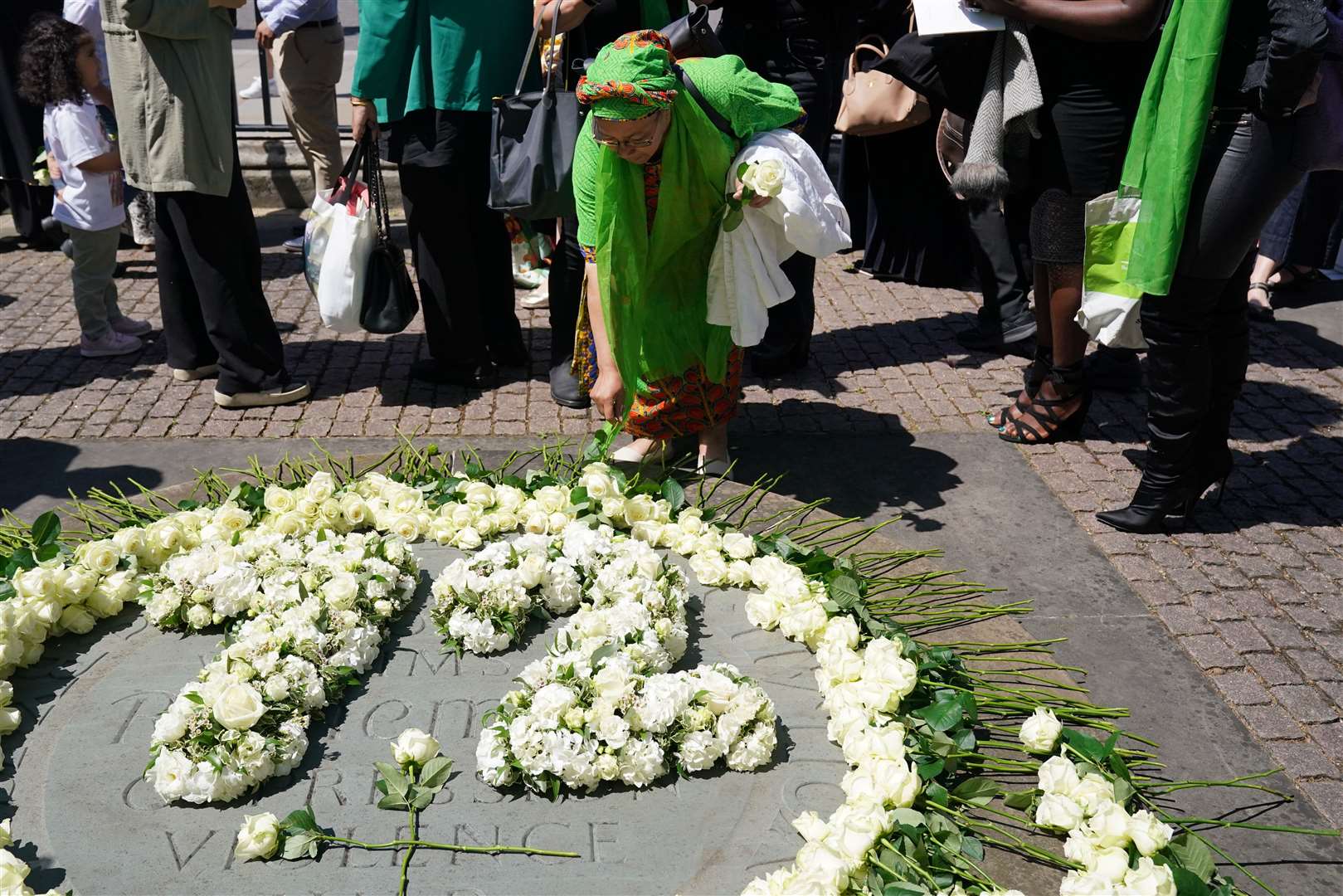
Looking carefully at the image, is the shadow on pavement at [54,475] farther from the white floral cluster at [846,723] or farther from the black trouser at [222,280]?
the white floral cluster at [846,723]

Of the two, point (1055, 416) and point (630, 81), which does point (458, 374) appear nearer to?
point (630, 81)

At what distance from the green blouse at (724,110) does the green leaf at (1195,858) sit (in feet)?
7.78

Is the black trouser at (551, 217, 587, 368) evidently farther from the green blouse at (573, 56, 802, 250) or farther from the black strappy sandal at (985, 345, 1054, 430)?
the black strappy sandal at (985, 345, 1054, 430)

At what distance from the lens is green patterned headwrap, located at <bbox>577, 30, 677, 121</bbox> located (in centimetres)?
354

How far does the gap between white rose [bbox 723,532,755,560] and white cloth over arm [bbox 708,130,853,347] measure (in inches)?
35.7

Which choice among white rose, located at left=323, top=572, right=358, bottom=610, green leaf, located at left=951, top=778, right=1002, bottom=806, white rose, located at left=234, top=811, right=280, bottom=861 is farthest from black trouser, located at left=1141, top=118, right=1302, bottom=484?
white rose, located at left=234, top=811, right=280, bottom=861

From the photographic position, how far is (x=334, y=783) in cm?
248

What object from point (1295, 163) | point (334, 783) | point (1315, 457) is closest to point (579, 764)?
point (334, 783)

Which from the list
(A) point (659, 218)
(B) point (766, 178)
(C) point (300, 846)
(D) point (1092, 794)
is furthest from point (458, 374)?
(D) point (1092, 794)

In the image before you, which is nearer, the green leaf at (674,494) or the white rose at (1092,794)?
the white rose at (1092,794)

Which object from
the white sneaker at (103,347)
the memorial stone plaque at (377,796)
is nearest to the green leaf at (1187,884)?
the memorial stone plaque at (377,796)

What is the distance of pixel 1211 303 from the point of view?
13.2 ft

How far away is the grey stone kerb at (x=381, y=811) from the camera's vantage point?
2225 mm

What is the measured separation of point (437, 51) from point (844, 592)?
2983 millimetres
